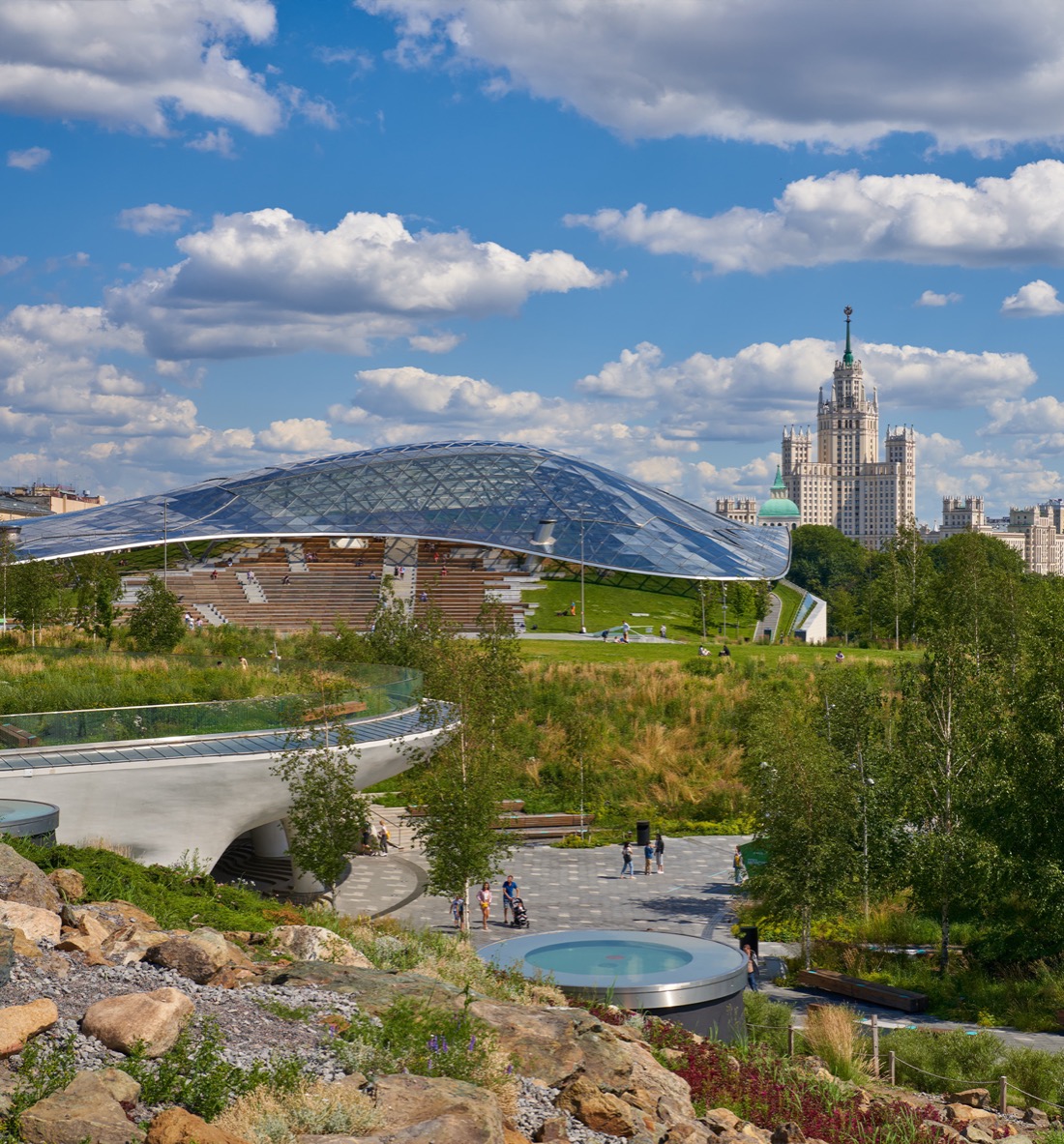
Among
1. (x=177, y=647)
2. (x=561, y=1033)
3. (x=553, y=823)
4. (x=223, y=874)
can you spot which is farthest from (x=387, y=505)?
(x=561, y=1033)

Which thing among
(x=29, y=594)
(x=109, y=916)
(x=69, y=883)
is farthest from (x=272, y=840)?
(x=29, y=594)

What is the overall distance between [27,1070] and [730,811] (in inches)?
1113

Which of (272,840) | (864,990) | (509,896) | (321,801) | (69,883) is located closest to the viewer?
(69,883)

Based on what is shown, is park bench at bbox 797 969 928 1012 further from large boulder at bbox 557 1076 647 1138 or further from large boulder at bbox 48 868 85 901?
large boulder at bbox 48 868 85 901

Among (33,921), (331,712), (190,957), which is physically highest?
(331,712)

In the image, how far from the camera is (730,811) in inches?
1298

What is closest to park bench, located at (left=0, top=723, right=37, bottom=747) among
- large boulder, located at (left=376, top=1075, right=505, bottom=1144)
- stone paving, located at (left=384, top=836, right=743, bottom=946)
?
stone paving, located at (left=384, top=836, right=743, bottom=946)

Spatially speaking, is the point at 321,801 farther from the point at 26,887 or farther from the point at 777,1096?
the point at 777,1096

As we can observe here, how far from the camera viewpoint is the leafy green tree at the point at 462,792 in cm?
1970

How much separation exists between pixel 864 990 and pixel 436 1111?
43.5 feet

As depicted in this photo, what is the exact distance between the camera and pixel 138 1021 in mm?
6586

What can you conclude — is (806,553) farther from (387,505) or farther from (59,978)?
(59,978)

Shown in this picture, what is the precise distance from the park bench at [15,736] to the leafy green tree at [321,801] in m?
3.44

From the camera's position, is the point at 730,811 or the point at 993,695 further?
the point at 730,811
